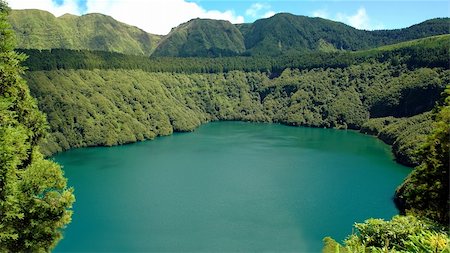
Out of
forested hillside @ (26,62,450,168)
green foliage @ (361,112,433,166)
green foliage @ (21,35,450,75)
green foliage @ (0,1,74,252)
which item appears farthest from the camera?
green foliage @ (21,35,450,75)

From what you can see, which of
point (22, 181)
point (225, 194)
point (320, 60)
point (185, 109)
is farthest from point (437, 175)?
point (320, 60)

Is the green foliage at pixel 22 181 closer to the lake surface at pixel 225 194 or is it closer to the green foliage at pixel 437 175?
the green foliage at pixel 437 175

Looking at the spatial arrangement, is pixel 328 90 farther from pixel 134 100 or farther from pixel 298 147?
pixel 134 100

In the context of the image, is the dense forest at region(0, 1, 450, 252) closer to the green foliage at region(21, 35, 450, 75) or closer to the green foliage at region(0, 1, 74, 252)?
the green foliage at region(0, 1, 74, 252)

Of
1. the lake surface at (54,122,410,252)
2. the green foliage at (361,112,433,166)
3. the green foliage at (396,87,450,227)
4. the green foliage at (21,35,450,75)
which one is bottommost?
the lake surface at (54,122,410,252)

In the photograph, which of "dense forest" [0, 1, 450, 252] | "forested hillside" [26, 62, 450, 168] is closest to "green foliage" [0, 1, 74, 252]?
"dense forest" [0, 1, 450, 252]

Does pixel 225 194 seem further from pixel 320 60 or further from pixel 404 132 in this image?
pixel 320 60

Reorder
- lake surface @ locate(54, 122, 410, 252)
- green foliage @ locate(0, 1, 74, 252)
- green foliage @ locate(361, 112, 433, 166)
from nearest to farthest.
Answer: green foliage @ locate(0, 1, 74, 252), lake surface @ locate(54, 122, 410, 252), green foliage @ locate(361, 112, 433, 166)
